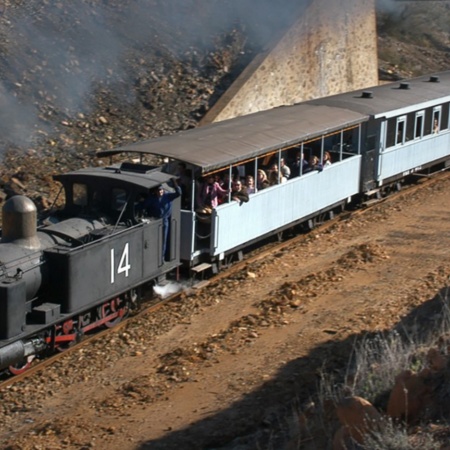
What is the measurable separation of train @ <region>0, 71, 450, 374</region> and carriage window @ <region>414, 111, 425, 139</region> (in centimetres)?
6

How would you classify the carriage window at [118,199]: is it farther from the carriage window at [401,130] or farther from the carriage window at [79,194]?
the carriage window at [401,130]

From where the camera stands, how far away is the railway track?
1232cm

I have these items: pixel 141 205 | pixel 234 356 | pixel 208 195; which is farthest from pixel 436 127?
pixel 234 356

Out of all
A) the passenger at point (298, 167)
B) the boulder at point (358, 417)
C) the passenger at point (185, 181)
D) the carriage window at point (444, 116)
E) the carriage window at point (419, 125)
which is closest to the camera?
the boulder at point (358, 417)

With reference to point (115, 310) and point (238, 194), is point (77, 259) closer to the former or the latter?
point (115, 310)

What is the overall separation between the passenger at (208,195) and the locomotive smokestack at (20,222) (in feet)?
12.3

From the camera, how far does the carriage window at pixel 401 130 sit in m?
21.3

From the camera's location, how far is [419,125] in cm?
2255

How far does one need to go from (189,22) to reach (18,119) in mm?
9375

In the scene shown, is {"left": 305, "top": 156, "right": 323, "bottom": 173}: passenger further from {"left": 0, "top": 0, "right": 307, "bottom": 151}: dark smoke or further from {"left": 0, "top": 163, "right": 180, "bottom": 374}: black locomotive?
{"left": 0, "top": 0, "right": 307, "bottom": 151}: dark smoke

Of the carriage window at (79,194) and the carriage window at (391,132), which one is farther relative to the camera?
the carriage window at (391,132)

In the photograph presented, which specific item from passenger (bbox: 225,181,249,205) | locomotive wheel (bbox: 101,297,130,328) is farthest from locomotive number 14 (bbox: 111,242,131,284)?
passenger (bbox: 225,181,249,205)

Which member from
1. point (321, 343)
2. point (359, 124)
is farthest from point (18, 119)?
point (321, 343)

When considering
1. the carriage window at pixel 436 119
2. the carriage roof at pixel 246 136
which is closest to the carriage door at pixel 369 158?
the carriage roof at pixel 246 136
